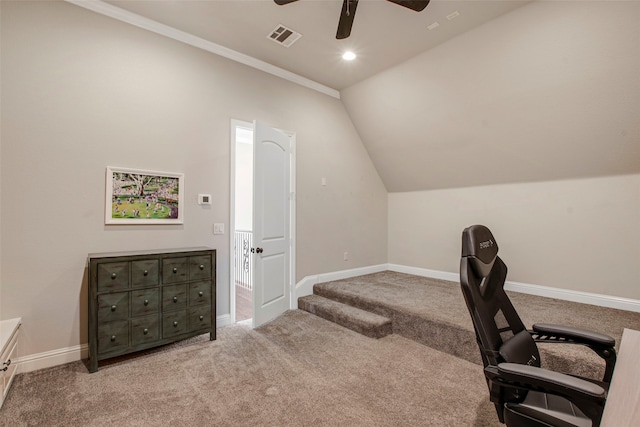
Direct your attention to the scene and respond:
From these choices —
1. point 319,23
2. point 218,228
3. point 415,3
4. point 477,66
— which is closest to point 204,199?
point 218,228

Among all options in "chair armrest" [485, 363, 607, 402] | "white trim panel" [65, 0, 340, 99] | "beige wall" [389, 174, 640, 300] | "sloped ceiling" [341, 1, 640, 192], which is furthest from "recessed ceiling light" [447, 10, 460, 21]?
"chair armrest" [485, 363, 607, 402]

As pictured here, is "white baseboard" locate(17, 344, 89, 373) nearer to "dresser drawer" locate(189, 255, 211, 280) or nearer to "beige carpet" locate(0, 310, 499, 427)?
"beige carpet" locate(0, 310, 499, 427)

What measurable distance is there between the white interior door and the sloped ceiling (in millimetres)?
1677

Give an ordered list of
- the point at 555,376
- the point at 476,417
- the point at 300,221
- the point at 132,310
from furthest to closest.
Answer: the point at 300,221 → the point at 132,310 → the point at 476,417 → the point at 555,376

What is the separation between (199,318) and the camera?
2.96 metres

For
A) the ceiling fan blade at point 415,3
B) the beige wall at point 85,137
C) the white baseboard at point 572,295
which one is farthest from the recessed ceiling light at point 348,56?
the white baseboard at point 572,295

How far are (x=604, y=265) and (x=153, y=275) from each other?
4.57 metres

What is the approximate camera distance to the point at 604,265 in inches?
130

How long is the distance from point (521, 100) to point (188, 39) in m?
3.58

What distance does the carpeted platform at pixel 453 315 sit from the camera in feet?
7.51

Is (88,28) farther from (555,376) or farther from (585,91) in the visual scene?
(585,91)

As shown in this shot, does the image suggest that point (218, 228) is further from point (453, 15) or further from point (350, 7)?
point (453, 15)

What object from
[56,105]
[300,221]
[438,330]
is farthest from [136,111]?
[438,330]

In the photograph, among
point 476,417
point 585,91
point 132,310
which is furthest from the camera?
point 585,91
